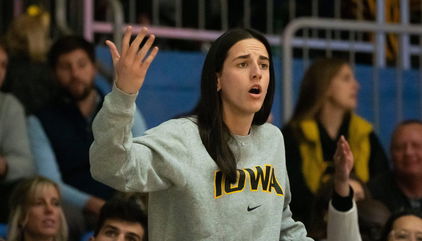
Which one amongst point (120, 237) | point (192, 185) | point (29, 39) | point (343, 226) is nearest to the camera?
point (192, 185)

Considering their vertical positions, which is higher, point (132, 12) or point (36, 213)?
point (132, 12)

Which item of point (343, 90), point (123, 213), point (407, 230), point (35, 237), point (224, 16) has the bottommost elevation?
point (35, 237)

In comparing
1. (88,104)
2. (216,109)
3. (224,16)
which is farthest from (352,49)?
(216,109)

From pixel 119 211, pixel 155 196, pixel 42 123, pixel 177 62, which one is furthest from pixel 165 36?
pixel 155 196

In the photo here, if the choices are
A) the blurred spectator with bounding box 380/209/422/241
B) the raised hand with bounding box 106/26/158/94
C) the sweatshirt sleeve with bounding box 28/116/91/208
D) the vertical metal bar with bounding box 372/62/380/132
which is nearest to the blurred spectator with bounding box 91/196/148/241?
the sweatshirt sleeve with bounding box 28/116/91/208

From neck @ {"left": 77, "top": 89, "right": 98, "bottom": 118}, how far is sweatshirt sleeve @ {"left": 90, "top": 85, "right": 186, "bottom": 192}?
299 cm

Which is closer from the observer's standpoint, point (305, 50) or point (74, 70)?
point (74, 70)

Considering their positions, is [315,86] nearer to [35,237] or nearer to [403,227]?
[403,227]

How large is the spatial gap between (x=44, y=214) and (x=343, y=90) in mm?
2321

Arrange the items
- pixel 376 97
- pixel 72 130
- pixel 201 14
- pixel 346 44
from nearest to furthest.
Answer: pixel 72 130, pixel 376 97, pixel 346 44, pixel 201 14

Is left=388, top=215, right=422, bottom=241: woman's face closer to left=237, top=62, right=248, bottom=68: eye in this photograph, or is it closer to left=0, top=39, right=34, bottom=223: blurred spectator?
left=237, top=62, right=248, bottom=68: eye

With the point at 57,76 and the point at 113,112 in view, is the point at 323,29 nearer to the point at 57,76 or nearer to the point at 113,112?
the point at 57,76

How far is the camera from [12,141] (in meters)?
7.13

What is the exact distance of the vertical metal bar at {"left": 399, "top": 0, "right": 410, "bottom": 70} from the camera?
8719 mm
